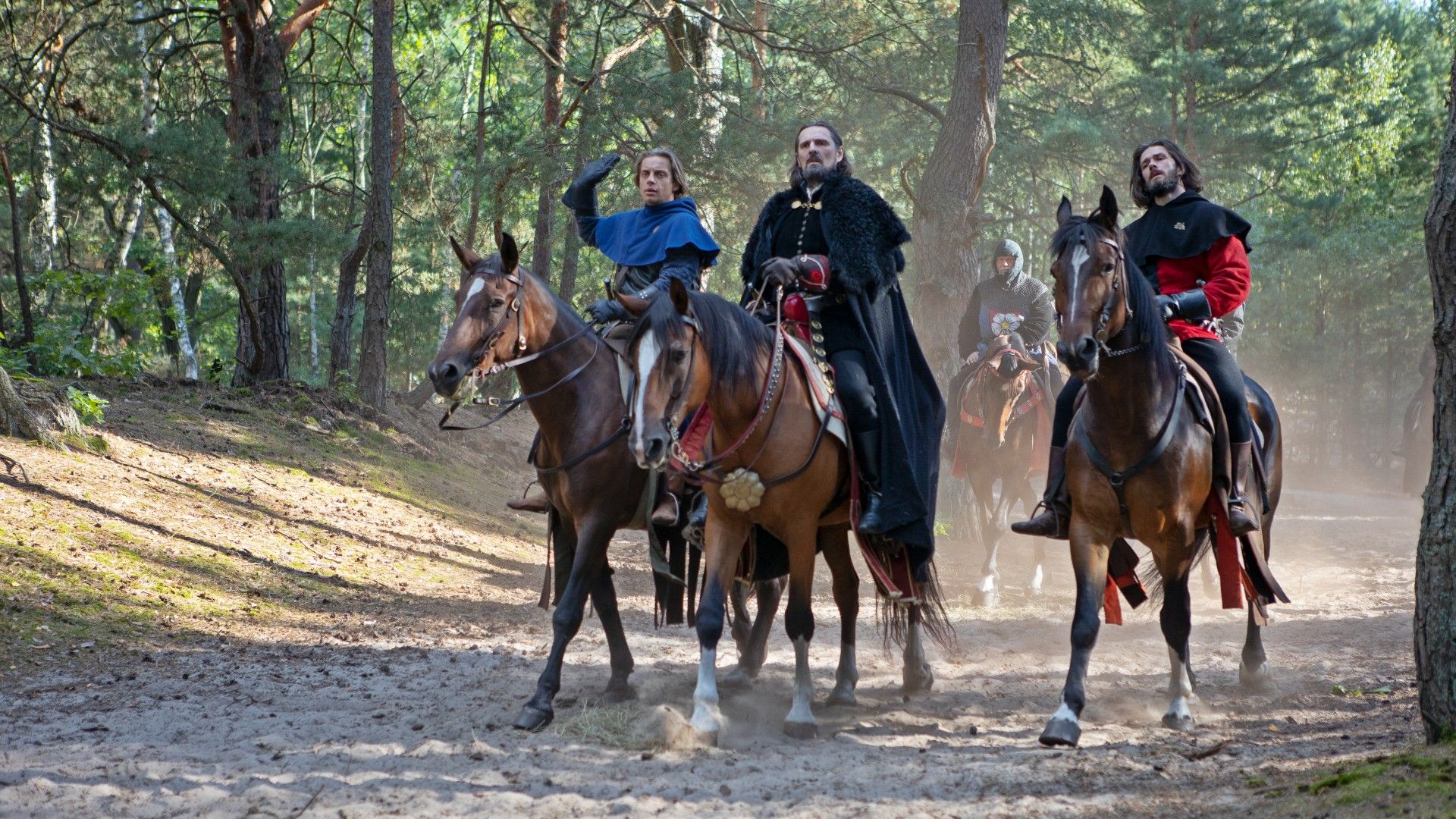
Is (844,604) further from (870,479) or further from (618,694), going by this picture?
(618,694)

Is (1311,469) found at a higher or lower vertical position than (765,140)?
lower

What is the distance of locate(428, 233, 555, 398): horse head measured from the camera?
5.34m

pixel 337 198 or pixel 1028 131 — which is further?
pixel 1028 131

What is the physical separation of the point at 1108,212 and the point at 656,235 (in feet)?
8.53

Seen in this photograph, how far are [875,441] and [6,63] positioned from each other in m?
13.0

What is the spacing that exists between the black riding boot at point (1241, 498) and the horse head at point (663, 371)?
9.39ft

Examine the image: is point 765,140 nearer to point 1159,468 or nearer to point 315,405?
point 315,405

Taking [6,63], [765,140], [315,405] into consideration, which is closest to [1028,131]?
[765,140]

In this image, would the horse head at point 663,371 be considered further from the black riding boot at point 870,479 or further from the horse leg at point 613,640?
the horse leg at point 613,640

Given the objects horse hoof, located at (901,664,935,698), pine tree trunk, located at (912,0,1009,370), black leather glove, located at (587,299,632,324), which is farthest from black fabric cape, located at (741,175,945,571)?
pine tree trunk, located at (912,0,1009,370)

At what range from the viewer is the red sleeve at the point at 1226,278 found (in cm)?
625

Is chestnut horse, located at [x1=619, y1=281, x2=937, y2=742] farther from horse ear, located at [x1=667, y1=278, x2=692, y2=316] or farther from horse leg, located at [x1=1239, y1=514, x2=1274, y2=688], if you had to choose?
horse leg, located at [x1=1239, y1=514, x2=1274, y2=688]

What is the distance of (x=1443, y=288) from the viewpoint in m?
4.35

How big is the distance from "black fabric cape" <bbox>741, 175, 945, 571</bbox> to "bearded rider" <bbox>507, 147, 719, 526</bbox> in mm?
362
